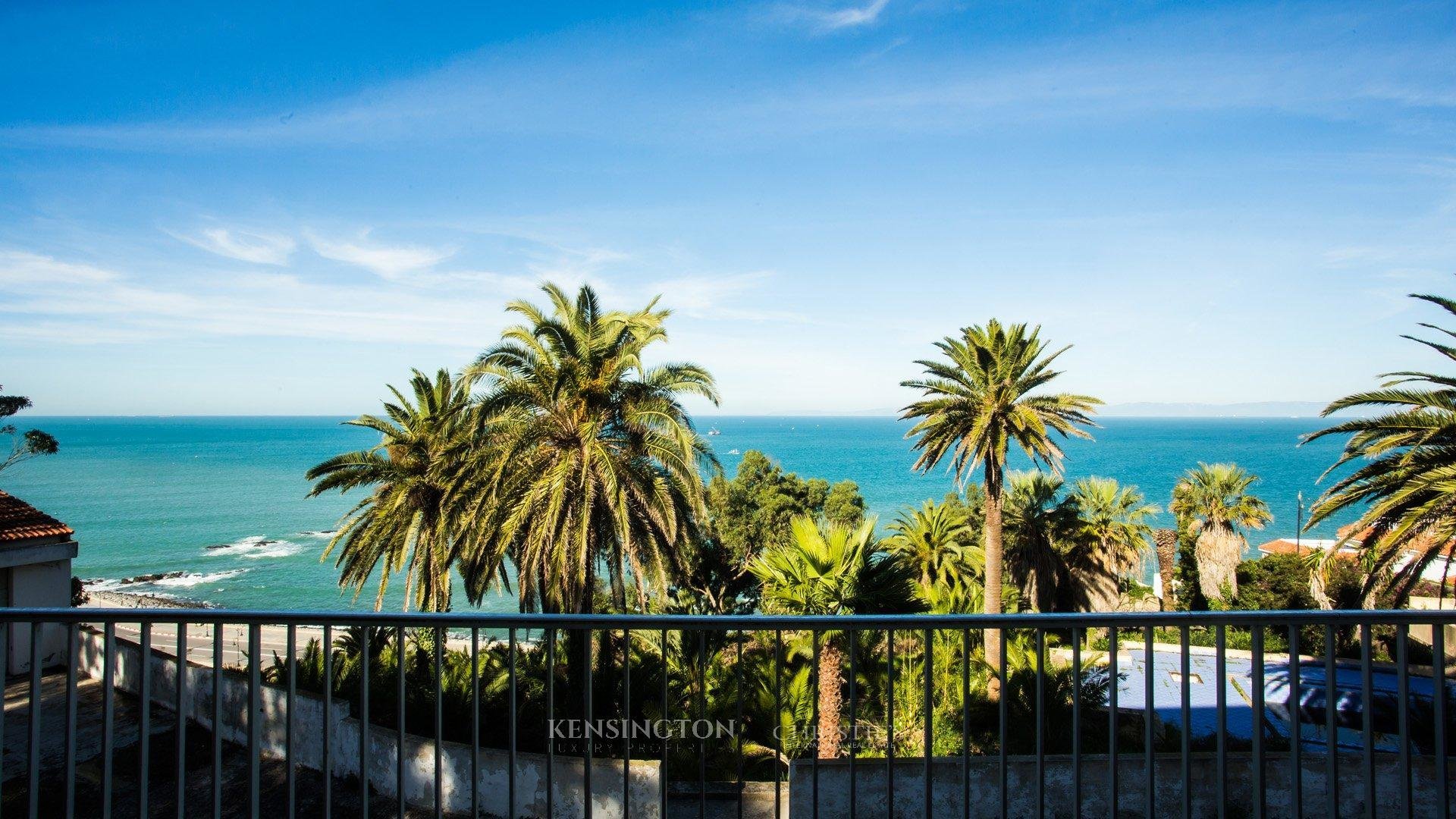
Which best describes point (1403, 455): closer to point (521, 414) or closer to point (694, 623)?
point (694, 623)

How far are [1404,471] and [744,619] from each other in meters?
10.8

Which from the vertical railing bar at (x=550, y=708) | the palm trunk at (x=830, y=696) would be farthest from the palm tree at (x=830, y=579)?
the vertical railing bar at (x=550, y=708)

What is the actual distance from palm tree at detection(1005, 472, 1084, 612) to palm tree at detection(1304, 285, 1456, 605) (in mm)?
13079

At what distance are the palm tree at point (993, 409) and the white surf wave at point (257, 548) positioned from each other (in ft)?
166

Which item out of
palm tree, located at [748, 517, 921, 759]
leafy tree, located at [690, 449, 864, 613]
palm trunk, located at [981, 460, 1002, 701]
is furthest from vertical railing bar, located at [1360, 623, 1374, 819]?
leafy tree, located at [690, 449, 864, 613]

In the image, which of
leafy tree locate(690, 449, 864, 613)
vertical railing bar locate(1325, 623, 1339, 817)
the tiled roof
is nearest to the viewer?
vertical railing bar locate(1325, 623, 1339, 817)

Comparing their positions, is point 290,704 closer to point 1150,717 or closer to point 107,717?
point 107,717

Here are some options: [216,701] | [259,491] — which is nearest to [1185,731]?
[216,701]

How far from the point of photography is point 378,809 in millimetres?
4719

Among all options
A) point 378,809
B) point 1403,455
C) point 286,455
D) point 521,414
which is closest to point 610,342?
point 521,414

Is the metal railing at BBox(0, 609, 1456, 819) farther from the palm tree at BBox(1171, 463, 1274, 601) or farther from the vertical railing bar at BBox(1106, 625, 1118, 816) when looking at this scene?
the palm tree at BBox(1171, 463, 1274, 601)

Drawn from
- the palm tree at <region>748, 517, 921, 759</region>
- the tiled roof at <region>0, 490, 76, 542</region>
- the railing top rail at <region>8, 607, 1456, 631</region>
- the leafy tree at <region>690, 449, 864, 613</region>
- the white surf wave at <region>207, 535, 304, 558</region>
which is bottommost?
the white surf wave at <region>207, 535, 304, 558</region>

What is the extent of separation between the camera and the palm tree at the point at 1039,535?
23531 millimetres

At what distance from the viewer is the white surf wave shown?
178ft
